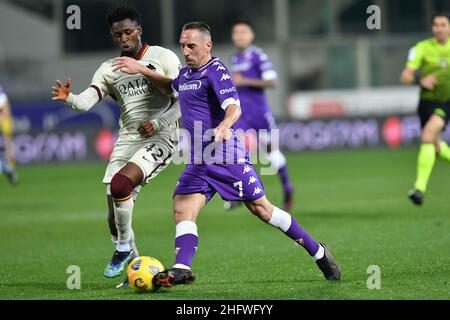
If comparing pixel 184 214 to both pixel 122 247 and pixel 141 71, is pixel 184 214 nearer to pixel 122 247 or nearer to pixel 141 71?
pixel 122 247

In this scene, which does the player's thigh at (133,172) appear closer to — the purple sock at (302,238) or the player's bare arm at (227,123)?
the player's bare arm at (227,123)

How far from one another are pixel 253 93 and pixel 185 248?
7.62 meters

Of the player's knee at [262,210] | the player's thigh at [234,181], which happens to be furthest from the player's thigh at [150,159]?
the player's knee at [262,210]

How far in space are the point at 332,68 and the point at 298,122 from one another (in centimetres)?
785

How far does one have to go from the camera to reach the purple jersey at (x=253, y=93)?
49.0 ft

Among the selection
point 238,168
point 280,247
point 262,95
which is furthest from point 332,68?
point 238,168

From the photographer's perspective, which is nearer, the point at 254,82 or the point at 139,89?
the point at 139,89

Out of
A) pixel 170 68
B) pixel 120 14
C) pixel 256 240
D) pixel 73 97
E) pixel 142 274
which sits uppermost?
pixel 120 14

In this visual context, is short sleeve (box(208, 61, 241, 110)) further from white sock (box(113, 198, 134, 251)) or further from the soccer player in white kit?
white sock (box(113, 198, 134, 251))

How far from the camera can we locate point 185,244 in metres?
7.73

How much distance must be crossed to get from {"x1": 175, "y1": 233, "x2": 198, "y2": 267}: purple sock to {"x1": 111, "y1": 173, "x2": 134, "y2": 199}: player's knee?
0.72 meters

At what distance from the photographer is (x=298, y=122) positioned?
2669 centimetres

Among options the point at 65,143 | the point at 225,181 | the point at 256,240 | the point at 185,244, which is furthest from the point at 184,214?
the point at 65,143
